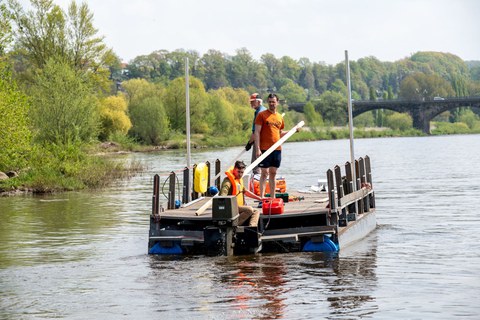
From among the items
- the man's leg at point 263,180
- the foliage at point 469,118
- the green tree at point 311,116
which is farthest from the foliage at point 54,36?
the foliage at point 469,118

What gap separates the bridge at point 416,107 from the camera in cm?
13675

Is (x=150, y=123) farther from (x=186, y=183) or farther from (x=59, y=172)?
(x=186, y=183)

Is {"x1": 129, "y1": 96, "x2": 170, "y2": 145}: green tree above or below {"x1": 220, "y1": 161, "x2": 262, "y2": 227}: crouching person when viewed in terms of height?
above

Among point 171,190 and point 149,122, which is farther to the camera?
point 149,122

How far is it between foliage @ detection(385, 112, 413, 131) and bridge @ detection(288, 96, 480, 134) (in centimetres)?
114

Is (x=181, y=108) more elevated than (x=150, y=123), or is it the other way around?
(x=181, y=108)

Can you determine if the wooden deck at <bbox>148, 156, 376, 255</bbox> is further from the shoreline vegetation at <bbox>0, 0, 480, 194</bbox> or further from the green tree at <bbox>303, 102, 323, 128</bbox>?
the green tree at <bbox>303, 102, 323, 128</bbox>

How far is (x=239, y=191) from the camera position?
17.0m

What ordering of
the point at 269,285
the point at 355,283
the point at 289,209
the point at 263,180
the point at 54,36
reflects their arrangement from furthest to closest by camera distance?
the point at 54,36 < the point at 263,180 < the point at 289,209 < the point at 355,283 < the point at 269,285

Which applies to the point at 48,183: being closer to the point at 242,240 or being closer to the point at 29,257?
the point at 29,257

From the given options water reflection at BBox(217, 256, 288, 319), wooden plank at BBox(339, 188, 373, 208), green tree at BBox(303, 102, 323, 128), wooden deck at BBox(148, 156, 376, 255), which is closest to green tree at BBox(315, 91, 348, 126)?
green tree at BBox(303, 102, 323, 128)

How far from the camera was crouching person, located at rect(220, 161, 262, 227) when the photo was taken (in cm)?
1655

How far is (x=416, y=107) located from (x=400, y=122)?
5.65m

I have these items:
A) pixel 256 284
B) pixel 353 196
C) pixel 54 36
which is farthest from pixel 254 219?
pixel 54 36
